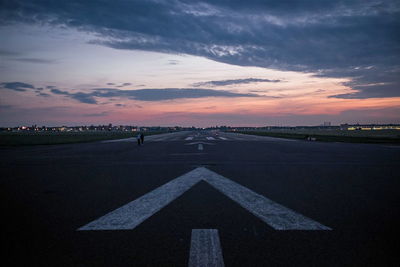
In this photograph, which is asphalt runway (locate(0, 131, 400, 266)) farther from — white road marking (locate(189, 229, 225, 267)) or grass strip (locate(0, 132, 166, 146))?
grass strip (locate(0, 132, 166, 146))

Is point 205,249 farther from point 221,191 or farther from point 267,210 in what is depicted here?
point 221,191

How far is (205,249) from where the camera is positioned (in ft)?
10.5

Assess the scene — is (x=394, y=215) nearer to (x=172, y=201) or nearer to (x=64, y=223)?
(x=172, y=201)

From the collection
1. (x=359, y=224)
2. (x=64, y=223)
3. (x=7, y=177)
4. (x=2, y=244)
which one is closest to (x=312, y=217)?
(x=359, y=224)

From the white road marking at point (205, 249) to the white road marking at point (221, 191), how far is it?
3.52 ft

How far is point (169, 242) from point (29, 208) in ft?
11.5

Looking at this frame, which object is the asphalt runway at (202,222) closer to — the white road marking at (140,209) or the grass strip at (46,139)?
the white road marking at (140,209)

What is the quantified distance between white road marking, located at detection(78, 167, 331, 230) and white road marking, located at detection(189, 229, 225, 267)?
1073 millimetres

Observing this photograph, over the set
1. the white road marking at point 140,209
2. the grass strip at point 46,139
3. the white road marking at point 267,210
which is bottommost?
the grass strip at point 46,139

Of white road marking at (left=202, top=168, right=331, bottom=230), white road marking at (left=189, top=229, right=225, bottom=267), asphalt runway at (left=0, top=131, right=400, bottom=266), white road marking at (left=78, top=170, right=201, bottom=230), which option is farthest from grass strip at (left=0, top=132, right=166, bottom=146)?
white road marking at (left=189, top=229, right=225, bottom=267)

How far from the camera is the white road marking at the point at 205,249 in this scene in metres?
2.88

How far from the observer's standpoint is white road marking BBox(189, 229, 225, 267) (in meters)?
2.88

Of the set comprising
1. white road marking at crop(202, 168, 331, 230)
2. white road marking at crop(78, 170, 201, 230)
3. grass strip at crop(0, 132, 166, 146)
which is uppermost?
white road marking at crop(202, 168, 331, 230)

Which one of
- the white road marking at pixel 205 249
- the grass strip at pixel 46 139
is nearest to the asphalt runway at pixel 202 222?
the white road marking at pixel 205 249
